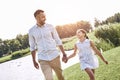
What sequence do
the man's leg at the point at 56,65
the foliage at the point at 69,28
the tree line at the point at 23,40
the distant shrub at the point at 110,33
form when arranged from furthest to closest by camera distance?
the foliage at the point at 69,28 < the tree line at the point at 23,40 < the distant shrub at the point at 110,33 < the man's leg at the point at 56,65

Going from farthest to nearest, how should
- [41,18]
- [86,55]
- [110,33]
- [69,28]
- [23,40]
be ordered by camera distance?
[23,40]
[69,28]
[110,33]
[86,55]
[41,18]

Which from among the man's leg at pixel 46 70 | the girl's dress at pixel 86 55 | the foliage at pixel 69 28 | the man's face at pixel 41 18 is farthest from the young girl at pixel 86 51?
the foliage at pixel 69 28

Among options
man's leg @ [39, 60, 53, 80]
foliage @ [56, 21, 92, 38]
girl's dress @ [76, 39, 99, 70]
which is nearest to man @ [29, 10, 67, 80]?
man's leg @ [39, 60, 53, 80]

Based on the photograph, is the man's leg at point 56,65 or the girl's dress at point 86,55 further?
the girl's dress at point 86,55

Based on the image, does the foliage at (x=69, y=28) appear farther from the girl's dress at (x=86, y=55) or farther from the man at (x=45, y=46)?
the man at (x=45, y=46)

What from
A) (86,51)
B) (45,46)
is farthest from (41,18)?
(86,51)

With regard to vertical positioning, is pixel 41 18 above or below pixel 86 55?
above

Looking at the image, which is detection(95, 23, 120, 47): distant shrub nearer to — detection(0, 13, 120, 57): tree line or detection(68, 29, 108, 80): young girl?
detection(68, 29, 108, 80): young girl

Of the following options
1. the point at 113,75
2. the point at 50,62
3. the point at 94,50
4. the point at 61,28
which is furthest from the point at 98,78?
the point at 61,28

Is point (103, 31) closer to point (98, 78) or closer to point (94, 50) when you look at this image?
point (98, 78)

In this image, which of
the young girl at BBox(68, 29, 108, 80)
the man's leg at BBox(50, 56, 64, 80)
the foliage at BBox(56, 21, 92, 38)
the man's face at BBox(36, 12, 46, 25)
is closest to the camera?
the man's face at BBox(36, 12, 46, 25)

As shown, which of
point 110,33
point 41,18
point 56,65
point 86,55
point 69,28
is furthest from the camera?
point 69,28

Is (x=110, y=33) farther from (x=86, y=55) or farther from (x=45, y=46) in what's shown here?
(x=45, y=46)

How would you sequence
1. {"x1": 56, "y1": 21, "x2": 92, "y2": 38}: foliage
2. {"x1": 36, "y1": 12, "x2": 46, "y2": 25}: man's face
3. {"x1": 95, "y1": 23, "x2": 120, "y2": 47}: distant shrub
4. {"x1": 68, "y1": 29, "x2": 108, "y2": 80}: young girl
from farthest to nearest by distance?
{"x1": 56, "y1": 21, "x2": 92, "y2": 38}: foliage, {"x1": 95, "y1": 23, "x2": 120, "y2": 47}: distant shrub, {"x1": 68, "y1": 29, "x2": 108, "y2": 80}: young girl, {"x1": 36, "y1": 12, "x2": 46, "y2": 25}: man's face
